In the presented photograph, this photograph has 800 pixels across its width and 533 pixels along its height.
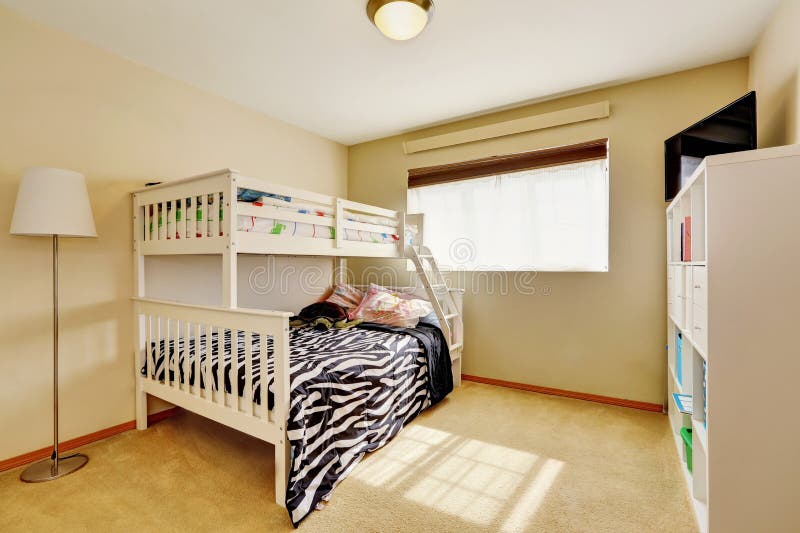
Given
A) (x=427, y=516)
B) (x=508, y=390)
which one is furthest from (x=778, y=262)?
(x=508, y=390)

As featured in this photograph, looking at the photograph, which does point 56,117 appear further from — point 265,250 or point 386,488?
point 386,488

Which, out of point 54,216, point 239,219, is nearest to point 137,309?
point 54,216

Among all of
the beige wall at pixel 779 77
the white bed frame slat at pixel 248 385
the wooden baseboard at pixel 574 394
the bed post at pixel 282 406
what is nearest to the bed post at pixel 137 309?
the white bed frame slat at pixel 248 385

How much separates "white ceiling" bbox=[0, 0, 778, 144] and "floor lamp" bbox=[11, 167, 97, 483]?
2.93 ft

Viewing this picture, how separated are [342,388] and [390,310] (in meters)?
1.20

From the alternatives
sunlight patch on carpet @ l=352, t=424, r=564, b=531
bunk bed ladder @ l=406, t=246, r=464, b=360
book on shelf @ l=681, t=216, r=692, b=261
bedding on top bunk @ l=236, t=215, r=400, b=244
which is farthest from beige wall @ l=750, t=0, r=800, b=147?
bedding on top bunk @ l=236, t=215, r=400, b=244

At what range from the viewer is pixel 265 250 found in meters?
2.00

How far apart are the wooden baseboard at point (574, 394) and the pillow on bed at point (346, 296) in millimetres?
1197

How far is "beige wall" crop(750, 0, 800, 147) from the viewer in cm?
170

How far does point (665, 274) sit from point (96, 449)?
376 centimetres

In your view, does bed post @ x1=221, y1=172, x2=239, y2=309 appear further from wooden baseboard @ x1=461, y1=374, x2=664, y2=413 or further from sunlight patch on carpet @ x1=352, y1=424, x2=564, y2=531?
wooden baseboard @ x1=461, y1=374, x2=664, y2=413

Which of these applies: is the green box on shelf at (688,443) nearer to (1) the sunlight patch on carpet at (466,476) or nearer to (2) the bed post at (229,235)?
(1) the sunlight patch on carpet at (466,476)

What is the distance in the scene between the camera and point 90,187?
2.24 metres

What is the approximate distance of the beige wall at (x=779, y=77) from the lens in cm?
170
